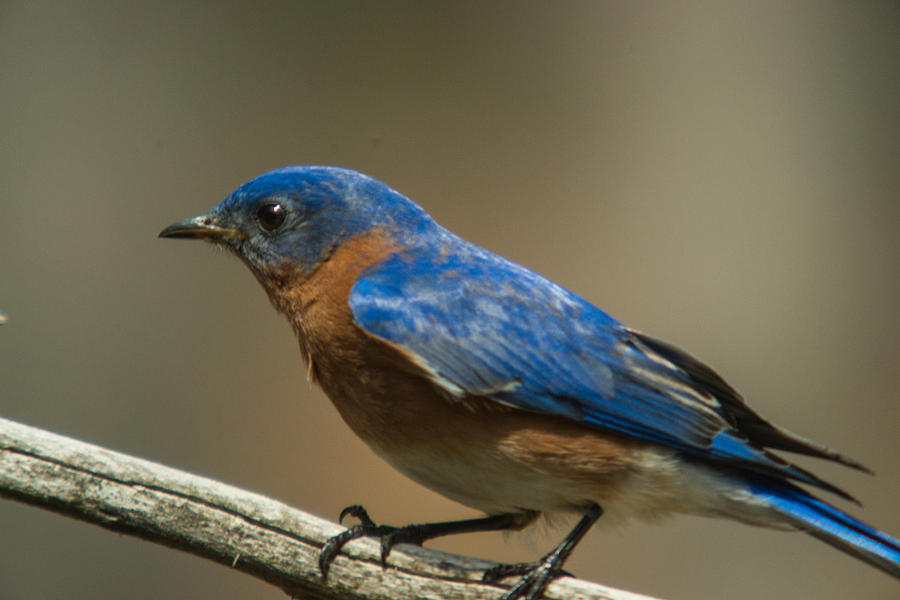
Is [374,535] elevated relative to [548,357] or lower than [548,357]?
lower

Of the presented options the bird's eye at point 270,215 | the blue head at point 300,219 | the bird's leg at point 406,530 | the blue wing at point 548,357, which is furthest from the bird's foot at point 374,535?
the bird's eye at point 270,215

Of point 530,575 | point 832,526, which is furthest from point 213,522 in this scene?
point 832,526

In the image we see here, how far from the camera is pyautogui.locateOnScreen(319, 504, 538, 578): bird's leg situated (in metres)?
2.26

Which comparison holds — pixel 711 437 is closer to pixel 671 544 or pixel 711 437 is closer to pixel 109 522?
pixel 109 522

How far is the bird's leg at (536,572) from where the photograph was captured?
2248 mm

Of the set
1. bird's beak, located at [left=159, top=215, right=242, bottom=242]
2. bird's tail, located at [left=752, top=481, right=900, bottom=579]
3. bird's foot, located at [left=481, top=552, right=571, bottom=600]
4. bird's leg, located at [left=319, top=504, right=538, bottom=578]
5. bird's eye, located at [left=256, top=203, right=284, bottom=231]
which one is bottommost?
bird's foot, located at [left=481, top=552, right=571, bottom=600]

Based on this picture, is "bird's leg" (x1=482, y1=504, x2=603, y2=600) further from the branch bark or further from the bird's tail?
the bird's tail

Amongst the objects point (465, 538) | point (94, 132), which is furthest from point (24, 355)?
point (465, 538)

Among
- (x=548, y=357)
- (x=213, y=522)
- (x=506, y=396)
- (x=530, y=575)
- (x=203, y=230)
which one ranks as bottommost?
(x=530, y=575)

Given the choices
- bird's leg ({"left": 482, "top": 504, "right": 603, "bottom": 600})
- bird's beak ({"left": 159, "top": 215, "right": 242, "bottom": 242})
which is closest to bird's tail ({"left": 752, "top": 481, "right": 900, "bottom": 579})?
Answer: bird's leg ({"left": 482, "top": 504, "right": 603, "bottom": 600})

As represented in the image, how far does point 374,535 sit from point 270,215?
3.33 ft

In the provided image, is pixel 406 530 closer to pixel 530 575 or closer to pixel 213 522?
pixel 530 575

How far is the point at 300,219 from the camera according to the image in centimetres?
280

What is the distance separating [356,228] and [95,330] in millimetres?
2290
